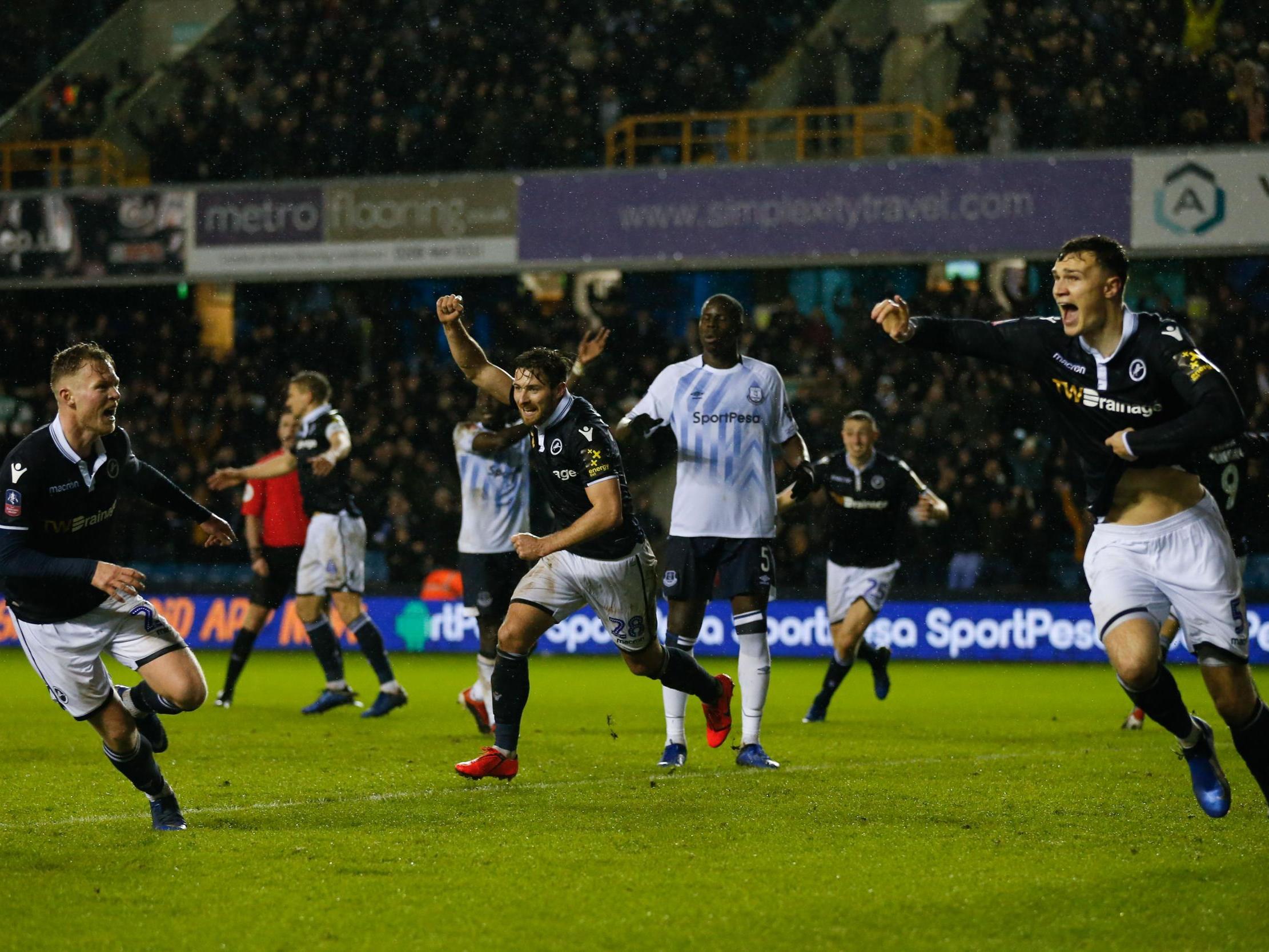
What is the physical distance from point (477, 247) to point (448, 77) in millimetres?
4034

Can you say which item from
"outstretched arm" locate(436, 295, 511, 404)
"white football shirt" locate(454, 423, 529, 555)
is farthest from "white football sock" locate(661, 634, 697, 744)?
"white football shirt" locate(454, 423, 529, 555)

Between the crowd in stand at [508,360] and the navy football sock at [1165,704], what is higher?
the crowd in stand at [508,360]

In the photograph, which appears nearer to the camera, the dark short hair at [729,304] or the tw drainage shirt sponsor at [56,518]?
the tw drainage shirt sponsor at [56,518]

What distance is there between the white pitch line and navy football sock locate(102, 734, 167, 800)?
→ 0.34 meters

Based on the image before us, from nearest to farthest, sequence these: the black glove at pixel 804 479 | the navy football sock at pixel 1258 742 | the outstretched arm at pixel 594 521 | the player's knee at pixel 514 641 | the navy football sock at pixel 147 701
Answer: the navy football sock at pixel 1258 742 < the navy football sock at pixel 147 701 < the outstretched arm at pixel 594 521 < the player's knee at pixel 514 641 < the black glove at pixel 804 479

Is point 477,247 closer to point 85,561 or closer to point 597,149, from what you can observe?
point 597,149

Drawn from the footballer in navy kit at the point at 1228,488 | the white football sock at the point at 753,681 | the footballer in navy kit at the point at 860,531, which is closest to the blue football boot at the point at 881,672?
the footballer in navy kit at the point at 860,531

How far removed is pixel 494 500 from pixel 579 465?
3.17m

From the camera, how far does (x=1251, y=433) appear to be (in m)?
7.69

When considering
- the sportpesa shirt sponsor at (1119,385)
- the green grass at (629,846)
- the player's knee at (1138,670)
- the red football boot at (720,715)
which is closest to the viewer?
the green grass at (629,846)

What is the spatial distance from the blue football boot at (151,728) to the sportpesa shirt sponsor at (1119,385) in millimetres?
3447

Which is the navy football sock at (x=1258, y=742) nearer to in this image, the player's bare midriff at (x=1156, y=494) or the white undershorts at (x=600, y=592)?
the player's bare midriff at (x=1156, y=494)

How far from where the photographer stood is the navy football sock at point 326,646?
468 inches

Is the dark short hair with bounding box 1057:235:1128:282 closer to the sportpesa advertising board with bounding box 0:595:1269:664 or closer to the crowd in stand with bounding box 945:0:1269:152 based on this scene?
the sportpesa advertising board with bounding box 0:595:1269:664
